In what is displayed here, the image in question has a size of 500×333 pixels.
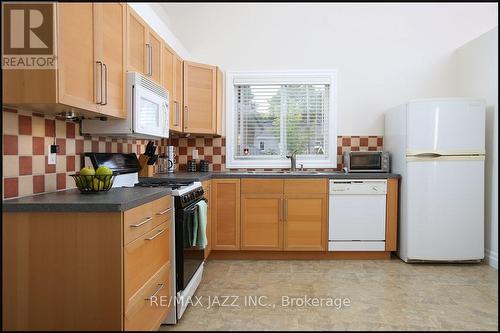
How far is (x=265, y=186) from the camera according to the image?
354 centimetres

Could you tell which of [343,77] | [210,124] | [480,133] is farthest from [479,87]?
[210,124]

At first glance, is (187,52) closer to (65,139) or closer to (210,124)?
(210,124)

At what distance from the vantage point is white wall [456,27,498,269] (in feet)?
10.9

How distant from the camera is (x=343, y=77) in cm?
407

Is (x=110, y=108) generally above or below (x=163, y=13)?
below

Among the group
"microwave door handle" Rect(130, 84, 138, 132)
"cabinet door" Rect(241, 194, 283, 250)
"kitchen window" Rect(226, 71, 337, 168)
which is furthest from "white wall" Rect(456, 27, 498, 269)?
"microwave door handle" Rect(130, 84, 138, 132)

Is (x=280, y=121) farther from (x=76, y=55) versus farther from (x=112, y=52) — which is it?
(x=76, y=55)

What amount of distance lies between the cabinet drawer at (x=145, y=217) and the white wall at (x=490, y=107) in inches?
117

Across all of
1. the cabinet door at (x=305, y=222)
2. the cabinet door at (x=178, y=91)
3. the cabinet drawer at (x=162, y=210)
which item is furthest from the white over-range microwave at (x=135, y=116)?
the cabinet door at (x=305, y=222)

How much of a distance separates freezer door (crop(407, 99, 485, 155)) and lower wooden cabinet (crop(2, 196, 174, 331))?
284 centimetres

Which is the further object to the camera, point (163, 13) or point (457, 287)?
point (163, 13)

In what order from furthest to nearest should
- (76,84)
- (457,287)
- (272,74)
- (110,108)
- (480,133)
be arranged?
1. (272,74)
2. (480,133)
3. (457,287)
4. (110,108)
5. (76,84)

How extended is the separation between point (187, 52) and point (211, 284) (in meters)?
2.56

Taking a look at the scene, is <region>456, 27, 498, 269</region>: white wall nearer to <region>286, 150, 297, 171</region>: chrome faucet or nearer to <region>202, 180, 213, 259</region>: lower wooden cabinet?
<region>286, 150, 297, 171</region>: chrome faucet
